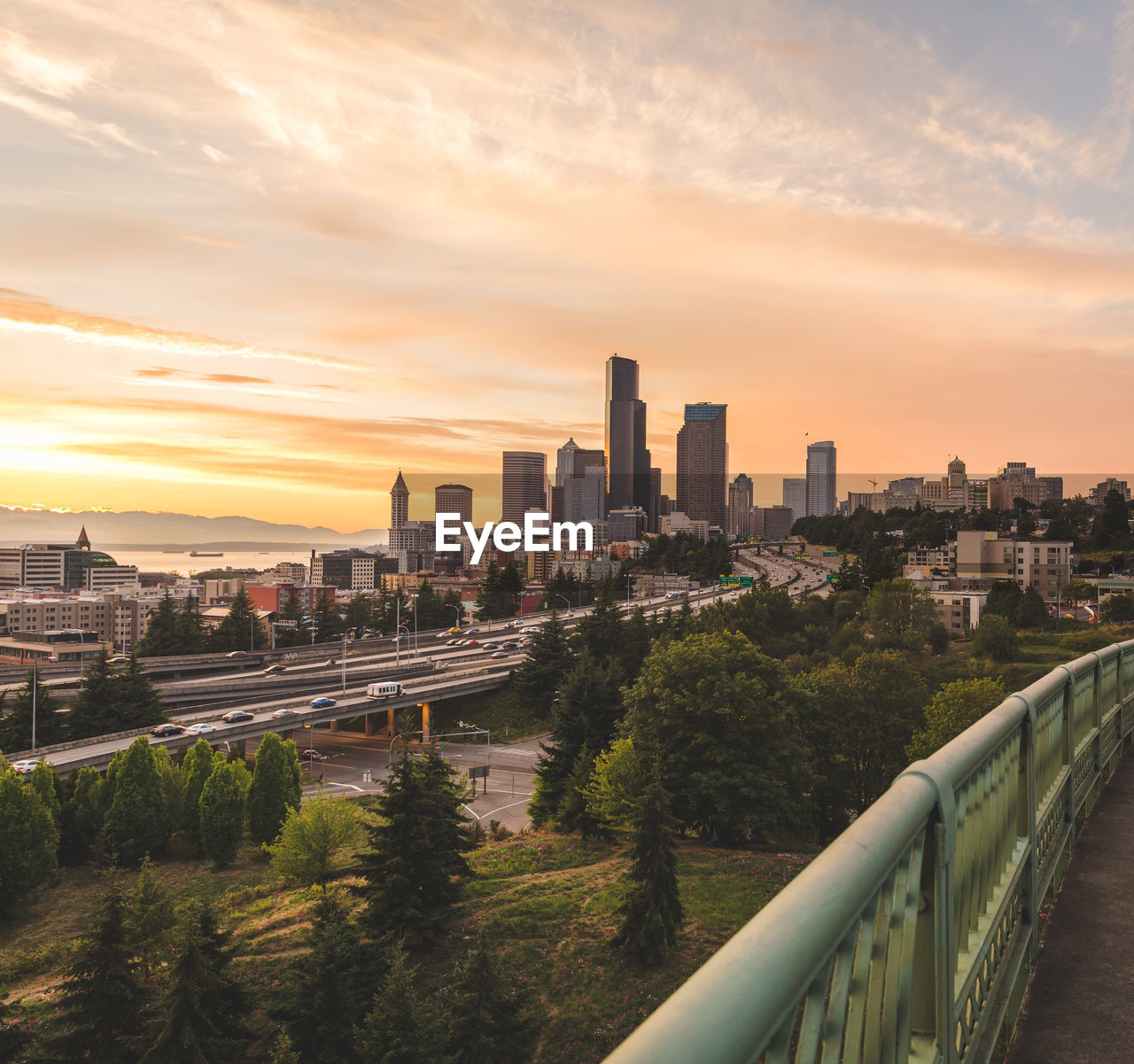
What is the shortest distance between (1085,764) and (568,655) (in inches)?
2092

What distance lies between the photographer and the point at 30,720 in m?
48.2

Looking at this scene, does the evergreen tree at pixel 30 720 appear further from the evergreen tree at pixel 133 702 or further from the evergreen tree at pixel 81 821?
the evergreen tree at pixel 81 821

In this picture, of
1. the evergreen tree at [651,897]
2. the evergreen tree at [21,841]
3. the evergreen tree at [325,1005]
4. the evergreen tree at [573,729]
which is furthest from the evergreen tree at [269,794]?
the evergreen tree at [651,897]

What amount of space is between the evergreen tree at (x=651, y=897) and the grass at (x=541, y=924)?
50cm

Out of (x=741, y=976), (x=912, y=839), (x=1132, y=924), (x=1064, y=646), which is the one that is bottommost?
(x=1064, y=646)

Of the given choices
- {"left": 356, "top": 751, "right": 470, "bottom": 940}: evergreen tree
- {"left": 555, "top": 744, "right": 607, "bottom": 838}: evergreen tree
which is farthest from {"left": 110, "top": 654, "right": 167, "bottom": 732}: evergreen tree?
{"left": 356, "top": 751, "right": 470, "bottom": 940}: evergreen tree

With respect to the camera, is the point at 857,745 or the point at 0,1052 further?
the point at 857,745

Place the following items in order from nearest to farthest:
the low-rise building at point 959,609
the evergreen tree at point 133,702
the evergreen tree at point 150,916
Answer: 1. the evergreen tree at point 150,916
2. the evergreen tree at point 133,702
3. the low-rise building at point 959,609

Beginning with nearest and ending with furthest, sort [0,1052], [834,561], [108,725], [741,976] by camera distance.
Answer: [741,976], [0,1052], [108,725], [834,561]

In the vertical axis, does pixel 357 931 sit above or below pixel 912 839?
below

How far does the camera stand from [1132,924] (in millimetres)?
4609

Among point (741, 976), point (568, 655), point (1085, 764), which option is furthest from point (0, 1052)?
point (568, 655)

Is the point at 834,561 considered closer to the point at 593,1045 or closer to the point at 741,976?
the point at 593,1045

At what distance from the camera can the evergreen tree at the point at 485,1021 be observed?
16.1 m
